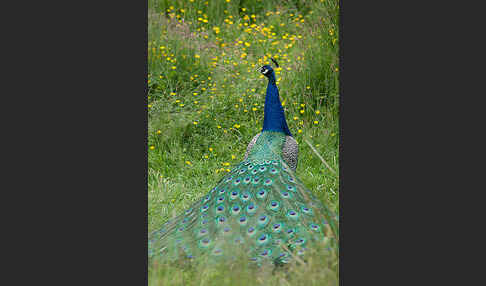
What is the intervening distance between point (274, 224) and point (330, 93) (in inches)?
57.1

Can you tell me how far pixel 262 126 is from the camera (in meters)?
5.56

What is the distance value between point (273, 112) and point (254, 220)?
1184mm

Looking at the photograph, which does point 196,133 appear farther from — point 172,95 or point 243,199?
point 243,199

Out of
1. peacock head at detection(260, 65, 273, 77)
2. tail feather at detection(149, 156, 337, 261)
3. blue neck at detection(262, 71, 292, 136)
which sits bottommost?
tail feather at detection(149, 156, 337, 261)

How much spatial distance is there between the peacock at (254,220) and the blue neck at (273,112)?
207mm

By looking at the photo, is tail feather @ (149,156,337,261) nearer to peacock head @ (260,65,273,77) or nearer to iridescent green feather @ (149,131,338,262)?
iridescent green feather @ (149,131,338,262)

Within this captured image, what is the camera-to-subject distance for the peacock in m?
4.59

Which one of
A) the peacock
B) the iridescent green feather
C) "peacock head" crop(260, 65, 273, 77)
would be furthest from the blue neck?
the iridescent green feather

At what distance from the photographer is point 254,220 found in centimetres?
471

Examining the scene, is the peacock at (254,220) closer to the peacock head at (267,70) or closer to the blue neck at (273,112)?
the blue neck at (273,112)

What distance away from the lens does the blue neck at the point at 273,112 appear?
216 inches

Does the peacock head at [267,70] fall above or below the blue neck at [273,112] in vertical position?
above

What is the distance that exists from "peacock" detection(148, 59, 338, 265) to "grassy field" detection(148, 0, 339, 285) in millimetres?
292

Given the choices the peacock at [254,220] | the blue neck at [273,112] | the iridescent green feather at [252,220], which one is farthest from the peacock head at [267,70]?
the iridescent green feather at [252,220]
